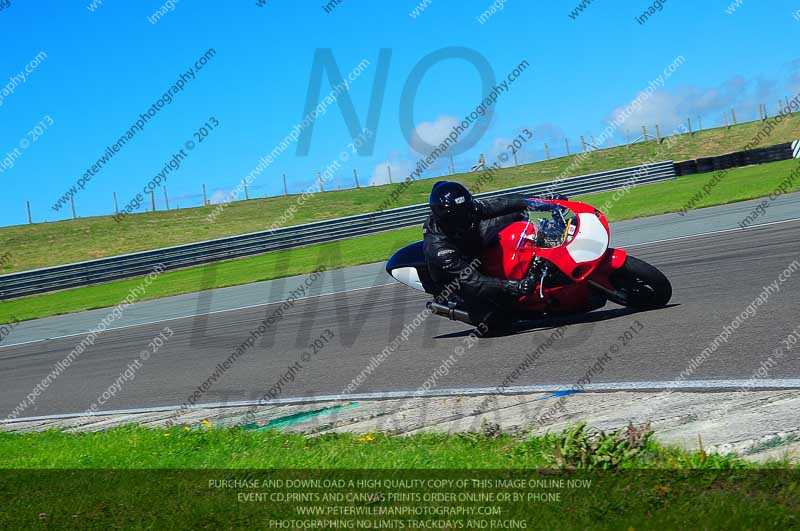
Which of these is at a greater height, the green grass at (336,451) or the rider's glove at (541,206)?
the rider's glove at (541,206)

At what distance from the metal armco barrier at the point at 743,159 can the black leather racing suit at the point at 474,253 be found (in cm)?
2874

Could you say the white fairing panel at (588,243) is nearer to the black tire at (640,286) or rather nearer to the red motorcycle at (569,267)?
the red motorcycle at (569,267)

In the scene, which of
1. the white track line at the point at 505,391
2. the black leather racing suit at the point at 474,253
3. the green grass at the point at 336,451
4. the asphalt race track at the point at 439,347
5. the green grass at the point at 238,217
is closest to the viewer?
the green grass at the point at 336,451

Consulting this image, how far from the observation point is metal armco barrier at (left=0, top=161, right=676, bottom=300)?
2758 centimetres

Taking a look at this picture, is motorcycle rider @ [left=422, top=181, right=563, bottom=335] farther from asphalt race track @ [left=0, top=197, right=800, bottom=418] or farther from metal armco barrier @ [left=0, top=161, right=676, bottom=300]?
metal armco barrier @ [left=0, top=161, right=676, bottom=300]

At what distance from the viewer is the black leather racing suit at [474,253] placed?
804 centimetres

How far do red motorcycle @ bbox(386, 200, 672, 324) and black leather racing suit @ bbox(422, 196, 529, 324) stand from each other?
0.10 m

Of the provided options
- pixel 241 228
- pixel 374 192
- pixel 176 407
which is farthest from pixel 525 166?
pixel 176 407

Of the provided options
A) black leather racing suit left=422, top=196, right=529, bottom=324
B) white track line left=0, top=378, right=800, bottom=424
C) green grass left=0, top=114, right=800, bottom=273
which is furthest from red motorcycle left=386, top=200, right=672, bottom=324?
green grass left=0, top=114, right=800, bottom=273

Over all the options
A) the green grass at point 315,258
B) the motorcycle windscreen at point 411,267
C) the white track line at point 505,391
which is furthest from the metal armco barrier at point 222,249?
the white track line at point 505,391

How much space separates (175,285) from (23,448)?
18200 millimetres

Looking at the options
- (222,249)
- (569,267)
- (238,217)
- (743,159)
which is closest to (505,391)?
(569,267)

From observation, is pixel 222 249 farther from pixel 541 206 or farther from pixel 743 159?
pixel 541 206

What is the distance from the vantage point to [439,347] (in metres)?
8.30
